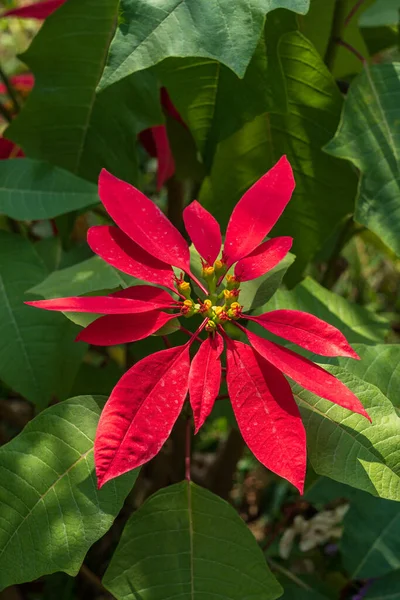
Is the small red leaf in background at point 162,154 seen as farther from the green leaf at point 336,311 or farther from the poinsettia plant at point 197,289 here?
the green leaf at point 336,311

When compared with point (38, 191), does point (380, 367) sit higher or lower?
lower

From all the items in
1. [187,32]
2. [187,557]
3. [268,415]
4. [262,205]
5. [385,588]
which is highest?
[187,32]

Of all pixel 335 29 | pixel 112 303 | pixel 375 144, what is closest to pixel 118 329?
pixel 112 303

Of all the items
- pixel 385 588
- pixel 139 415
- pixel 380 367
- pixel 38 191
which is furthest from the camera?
pixel 385 588

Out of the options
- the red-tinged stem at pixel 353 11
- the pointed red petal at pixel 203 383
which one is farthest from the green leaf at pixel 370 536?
the red-tinged stem at pixel 353 11

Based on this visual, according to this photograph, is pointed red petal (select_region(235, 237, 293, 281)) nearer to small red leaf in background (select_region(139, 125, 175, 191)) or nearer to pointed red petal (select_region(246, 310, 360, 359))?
pointed red petal (select_region(246, 310, 360, 359))

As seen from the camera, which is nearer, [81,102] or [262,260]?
[262,260]

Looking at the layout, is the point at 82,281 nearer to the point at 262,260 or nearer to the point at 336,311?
the point at 262,260
